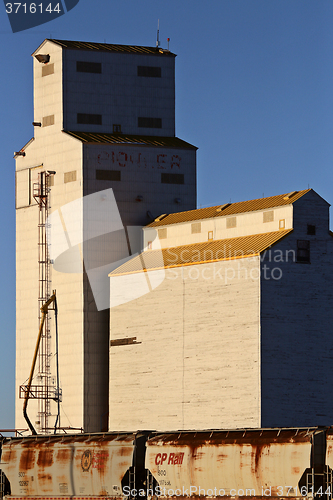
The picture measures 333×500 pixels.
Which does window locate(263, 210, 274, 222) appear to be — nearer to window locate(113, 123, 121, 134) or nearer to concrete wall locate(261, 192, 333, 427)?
concrete wall locate(261, 192, 333, 427)

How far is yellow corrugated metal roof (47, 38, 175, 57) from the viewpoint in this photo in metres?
95.2

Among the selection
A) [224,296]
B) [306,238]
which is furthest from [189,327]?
[306,238]

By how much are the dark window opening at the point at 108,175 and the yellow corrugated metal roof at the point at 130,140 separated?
2797 mm

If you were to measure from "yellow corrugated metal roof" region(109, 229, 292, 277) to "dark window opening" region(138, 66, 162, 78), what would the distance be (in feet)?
64.0

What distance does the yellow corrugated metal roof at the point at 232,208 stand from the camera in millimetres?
77750

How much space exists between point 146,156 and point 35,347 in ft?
69.5

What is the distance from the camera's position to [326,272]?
76000mm

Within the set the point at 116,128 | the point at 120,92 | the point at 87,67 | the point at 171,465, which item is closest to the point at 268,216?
the point at 116,128

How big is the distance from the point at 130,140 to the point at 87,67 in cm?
830

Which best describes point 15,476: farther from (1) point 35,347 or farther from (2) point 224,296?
(1) point 35,347

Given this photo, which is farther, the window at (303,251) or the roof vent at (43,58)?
the roof vent at (43,58)

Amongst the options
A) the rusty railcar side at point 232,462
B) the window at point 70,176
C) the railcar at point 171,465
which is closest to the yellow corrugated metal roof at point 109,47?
the window at point 70,176

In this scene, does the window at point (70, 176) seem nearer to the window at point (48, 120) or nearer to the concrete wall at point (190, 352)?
the window at point (48, 120)

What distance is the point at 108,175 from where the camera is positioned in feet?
302
